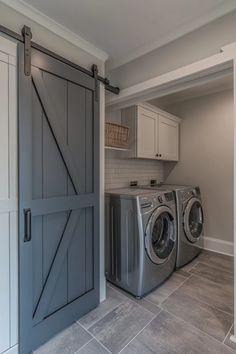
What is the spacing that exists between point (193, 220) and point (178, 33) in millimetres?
2348

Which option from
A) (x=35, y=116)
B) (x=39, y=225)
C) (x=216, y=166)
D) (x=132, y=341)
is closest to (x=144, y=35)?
(x=35, y=116)

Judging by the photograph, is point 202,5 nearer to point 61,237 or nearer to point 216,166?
point 61,237

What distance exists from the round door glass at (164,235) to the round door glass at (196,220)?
63 centimetres

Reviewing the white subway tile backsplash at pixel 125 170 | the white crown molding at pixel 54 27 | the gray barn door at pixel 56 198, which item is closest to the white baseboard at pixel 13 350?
the gray barn door at pixel 56 198

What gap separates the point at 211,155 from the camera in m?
3.23

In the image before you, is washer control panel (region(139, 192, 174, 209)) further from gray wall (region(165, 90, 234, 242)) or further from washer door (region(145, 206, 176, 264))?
gray wall (region(165, 90, 234, 242))

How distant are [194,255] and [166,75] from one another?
245cm

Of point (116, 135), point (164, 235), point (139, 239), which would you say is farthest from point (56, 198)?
point (164, 235)

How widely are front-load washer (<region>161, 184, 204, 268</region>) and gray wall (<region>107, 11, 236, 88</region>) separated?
4.64 feet

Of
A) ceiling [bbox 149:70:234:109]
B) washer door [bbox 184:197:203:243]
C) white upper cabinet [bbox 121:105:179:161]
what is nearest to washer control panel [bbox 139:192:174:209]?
washer door [bbox 184:197:203:243]

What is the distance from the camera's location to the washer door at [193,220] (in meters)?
2.73

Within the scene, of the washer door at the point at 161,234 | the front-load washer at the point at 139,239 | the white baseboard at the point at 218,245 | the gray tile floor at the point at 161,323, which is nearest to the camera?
the gray tile floor at the point at 161,323

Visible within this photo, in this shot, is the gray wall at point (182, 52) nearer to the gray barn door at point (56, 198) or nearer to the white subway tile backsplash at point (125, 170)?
the gray barn door at point (56, 198)

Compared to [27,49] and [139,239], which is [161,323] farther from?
[27,49]
